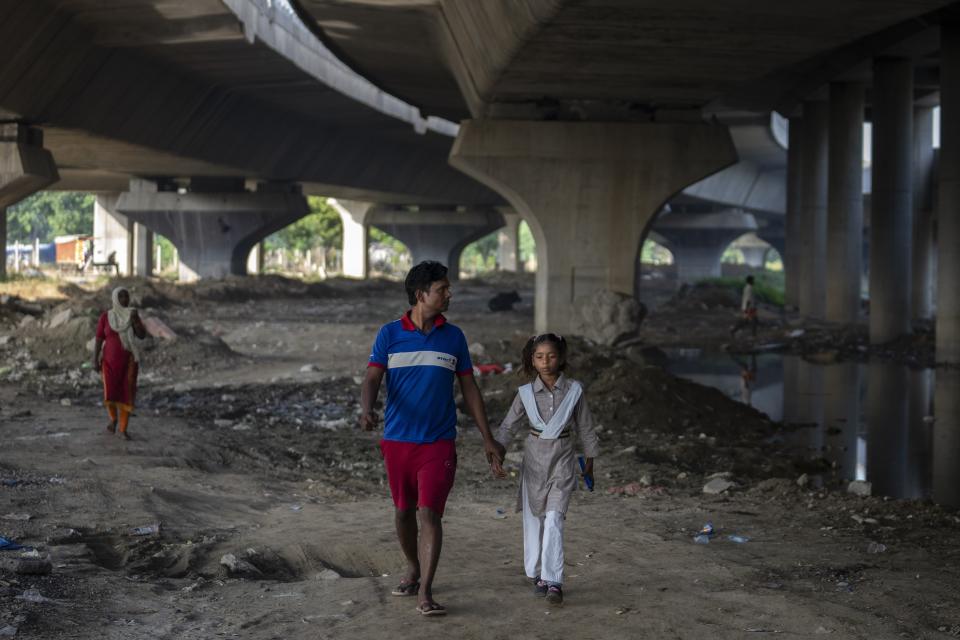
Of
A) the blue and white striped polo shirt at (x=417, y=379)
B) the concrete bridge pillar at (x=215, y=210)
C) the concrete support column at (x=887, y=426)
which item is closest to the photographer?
the blue and white striped polo shirt at (x=417, y=379)

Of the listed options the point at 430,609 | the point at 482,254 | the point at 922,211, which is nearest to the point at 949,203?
the point at 922,211

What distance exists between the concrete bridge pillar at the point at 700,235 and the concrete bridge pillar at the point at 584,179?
54997 mm

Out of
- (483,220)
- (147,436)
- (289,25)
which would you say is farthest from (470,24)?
(483,220)

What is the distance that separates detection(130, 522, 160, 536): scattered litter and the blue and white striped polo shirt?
2.71 metres

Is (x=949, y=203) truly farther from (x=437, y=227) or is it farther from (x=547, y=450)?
(x=437, y=227)

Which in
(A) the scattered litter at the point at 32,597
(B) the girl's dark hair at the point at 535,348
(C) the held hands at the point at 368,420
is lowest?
(A) the scattered litter at the point at 32,597

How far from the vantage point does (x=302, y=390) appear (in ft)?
59.2

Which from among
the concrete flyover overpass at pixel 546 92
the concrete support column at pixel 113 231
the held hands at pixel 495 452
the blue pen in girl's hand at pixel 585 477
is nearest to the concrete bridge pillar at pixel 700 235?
the concrete support column at pixel 113 231

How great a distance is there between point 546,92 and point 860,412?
25.6 ft

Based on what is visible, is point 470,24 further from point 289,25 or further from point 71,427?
point 289,25

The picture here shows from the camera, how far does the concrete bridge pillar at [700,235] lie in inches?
3243

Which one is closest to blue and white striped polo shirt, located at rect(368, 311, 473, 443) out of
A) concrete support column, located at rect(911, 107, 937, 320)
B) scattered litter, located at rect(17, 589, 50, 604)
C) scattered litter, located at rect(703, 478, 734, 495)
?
scattered litter, located at rect(17, 589, 50, 604)

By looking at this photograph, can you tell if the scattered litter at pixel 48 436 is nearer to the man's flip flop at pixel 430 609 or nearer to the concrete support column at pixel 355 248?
the man's flip flop at pixel 430 609

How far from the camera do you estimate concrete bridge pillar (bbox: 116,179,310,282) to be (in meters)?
48.2
